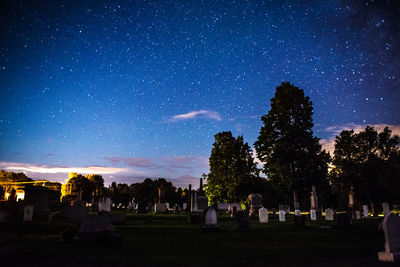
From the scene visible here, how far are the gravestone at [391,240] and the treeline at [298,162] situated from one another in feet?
65.5

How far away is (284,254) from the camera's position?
21.7 feet

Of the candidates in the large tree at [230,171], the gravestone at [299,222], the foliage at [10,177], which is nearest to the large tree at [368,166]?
the large tree at [230,171]

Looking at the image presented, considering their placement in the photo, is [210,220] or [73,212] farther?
[73,212]

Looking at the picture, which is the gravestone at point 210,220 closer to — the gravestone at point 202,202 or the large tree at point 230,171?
the gravestone at point 202,202

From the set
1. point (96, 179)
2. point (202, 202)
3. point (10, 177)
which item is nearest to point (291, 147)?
point (202, 202)

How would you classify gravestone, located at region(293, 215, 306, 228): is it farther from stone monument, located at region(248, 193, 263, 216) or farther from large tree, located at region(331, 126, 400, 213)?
large tree, located at region(331, 126, 400, 213)

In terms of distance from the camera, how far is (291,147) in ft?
93.8

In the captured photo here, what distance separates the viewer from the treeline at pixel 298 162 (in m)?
28.5

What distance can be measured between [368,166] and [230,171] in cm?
1831

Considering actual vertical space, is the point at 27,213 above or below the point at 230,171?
below

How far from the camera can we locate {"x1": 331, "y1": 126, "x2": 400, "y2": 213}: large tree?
32.2 metres

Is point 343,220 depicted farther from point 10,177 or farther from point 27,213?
point 10,177

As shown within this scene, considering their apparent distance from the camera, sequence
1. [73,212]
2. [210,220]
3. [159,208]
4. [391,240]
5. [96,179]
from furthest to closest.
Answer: [96,179] → [159,208] → [73,212] → [210,220] → [391,240]

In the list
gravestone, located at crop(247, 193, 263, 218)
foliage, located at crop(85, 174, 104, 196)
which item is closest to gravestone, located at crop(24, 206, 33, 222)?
gravestone, located at crop(247, 193, 263, 218)
